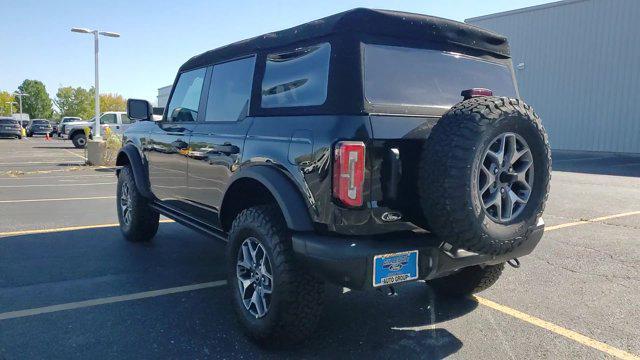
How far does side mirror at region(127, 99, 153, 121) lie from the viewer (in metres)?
5.09

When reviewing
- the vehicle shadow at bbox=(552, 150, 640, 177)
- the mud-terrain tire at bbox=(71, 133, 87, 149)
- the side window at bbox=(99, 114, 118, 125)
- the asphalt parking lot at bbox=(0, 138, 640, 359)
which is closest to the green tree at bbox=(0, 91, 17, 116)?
the mud-terrain tire at bbox=(71, 133, 87, 149)

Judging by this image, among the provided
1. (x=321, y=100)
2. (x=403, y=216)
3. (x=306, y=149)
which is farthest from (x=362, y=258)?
(x=321, y=100)

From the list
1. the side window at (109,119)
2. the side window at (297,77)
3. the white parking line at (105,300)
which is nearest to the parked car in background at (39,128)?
the side window at (109,119)

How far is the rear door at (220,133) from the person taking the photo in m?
3.45

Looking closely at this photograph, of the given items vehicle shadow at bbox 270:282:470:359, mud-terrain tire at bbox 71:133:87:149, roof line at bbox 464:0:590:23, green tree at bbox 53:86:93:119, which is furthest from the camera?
green tree at bbox 53:86:93:119

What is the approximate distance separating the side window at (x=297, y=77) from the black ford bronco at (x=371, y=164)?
0.4 inches

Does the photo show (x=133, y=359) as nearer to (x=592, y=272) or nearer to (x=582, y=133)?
(x=592, y=272)

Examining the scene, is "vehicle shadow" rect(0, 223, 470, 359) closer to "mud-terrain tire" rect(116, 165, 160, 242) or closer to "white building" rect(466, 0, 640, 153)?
"mud-terrain tire" rect(116, 165, 160, 242)

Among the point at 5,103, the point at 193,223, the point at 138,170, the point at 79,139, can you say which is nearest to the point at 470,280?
the point at 193,223

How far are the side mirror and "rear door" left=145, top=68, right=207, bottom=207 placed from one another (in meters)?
0.34

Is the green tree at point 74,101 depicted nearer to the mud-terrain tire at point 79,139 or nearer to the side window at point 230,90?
the mud-terrain tire at point 79,139

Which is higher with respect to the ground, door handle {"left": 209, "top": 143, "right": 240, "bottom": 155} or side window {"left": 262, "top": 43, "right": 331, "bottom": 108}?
side window {"left": 262, "top": 43, "right": 331, "bottom": 108}

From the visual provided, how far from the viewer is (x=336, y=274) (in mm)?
2533

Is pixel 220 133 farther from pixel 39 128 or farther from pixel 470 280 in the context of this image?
pixel 39 128
